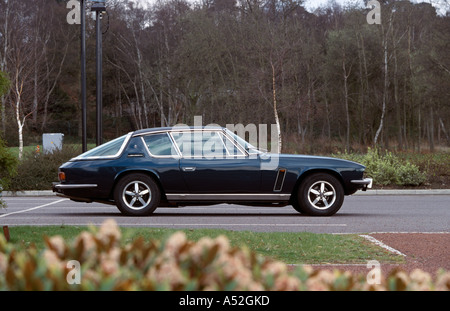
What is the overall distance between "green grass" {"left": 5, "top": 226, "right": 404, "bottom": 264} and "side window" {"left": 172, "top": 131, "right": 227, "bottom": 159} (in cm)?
285

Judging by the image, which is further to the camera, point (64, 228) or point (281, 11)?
point (281, 11)

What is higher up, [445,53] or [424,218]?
[445,53]

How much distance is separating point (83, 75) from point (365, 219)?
36.5 feet

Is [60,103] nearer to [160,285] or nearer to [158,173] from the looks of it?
[158,173]

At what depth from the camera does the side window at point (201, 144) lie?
11445 millimetres

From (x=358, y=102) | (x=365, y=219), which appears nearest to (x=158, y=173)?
(x=365, y=219)

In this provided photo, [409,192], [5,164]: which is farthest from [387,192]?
[5,164]

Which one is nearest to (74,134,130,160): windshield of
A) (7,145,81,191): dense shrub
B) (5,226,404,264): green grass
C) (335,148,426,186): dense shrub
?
(5,226,404,264): green grass

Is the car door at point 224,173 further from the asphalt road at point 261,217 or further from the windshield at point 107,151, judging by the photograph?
the windshield at point 107,151

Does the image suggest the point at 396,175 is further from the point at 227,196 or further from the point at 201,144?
the point at 201,144

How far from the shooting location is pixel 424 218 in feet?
39.4

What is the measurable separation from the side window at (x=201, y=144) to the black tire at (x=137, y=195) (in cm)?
82

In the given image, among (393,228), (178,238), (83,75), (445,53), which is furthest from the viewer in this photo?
(445,53)

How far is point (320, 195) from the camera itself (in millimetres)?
11562
